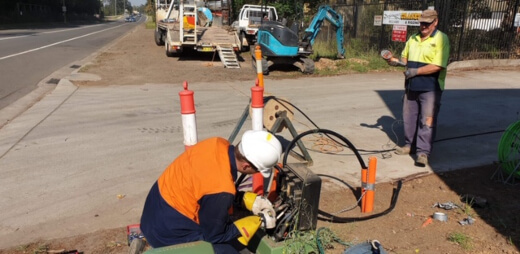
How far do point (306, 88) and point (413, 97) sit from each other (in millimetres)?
5212

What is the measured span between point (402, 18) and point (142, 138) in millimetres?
11364

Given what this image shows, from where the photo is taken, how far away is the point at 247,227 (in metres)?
2.74

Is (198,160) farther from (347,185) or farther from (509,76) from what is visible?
(509,76)

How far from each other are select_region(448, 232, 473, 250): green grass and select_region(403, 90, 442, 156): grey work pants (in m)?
1.78

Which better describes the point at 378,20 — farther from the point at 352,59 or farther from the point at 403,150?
the point at 403,150

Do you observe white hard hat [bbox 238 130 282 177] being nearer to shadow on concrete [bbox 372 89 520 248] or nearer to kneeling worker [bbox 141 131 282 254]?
kneeling worker [bbox 141 131 282 254]

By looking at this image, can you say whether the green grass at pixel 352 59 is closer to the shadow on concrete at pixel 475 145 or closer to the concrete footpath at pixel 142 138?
the concrete footpath at pixel 142 138

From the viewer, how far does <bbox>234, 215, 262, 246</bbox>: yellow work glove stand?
8.89 ft

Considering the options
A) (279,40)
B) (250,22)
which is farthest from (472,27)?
(250,22)

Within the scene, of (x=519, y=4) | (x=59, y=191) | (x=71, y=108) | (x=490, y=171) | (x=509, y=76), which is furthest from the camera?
(x=519, y=4)

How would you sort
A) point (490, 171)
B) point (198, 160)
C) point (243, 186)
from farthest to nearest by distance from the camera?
1. point (490, 171)
2. point (243, 186)
3. point (198, 160)

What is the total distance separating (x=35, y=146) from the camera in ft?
18.3

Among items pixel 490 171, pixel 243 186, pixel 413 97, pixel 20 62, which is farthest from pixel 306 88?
pixel 20 62

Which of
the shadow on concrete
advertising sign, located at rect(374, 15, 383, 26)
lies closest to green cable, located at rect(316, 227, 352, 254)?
the shadow on concrete
